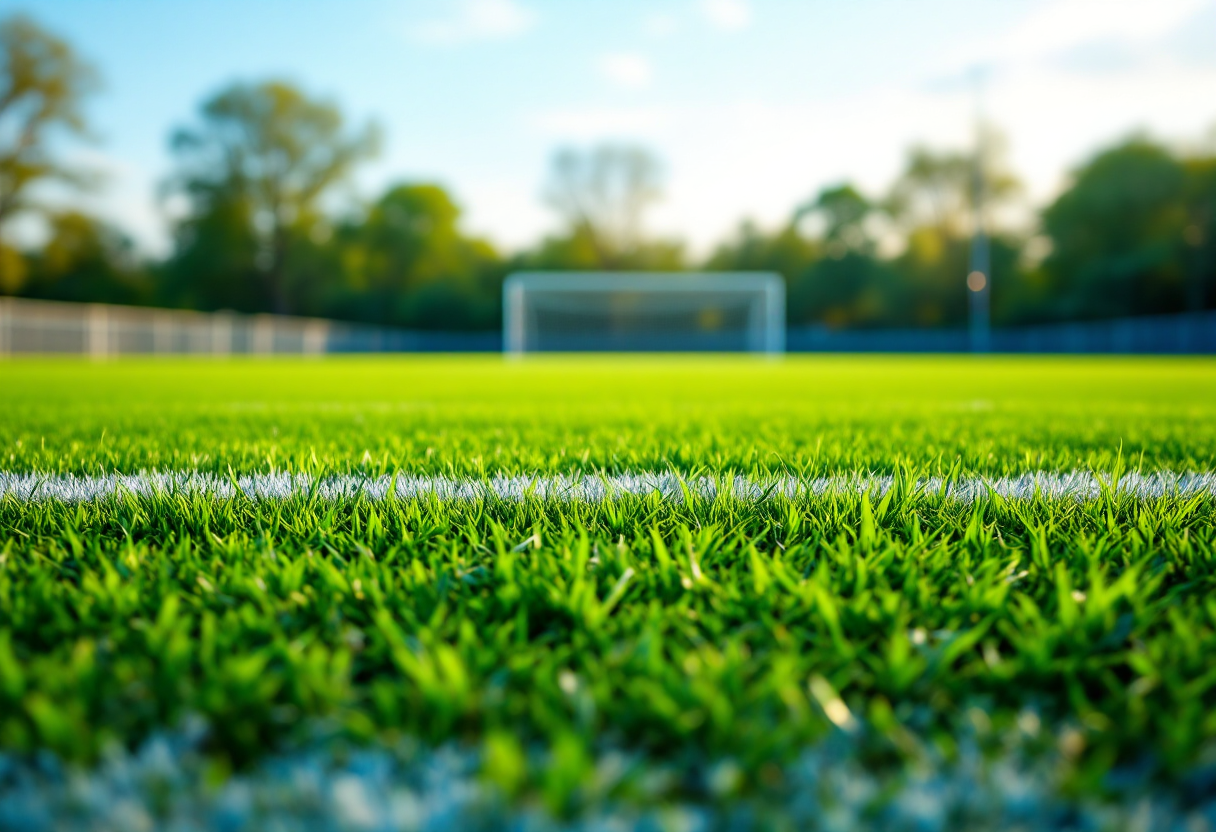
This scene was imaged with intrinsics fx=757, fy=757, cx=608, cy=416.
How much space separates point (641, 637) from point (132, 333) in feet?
91.8

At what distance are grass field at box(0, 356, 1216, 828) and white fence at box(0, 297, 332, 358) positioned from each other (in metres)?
23.4

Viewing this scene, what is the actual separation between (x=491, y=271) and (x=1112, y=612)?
4697 centimetres

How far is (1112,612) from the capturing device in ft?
2.99

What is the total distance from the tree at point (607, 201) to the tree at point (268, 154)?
10212 millimetres

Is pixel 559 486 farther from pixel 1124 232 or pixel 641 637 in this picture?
pixel 1124 232

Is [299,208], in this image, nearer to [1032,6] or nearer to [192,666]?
[1032,6]

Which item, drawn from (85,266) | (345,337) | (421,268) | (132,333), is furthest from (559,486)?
(421,268)

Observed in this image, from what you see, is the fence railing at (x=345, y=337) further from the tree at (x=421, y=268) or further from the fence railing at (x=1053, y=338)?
the tree at (x=421, y=268)

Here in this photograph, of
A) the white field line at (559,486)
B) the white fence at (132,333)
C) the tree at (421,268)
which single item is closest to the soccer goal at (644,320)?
the white fence at (132,333)

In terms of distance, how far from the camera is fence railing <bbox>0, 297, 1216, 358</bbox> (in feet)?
70.1

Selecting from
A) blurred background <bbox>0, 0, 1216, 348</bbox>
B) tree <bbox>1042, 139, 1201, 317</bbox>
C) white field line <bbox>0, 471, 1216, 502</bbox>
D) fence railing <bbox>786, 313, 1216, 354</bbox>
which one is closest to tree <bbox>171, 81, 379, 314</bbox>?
blurred background <bbox>0, 0, 1216, 348</bbox>

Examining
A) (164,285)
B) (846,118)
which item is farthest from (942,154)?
(164,285)

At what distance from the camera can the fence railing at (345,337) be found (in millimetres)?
21359

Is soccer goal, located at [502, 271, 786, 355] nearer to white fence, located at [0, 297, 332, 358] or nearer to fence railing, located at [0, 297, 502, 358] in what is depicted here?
fence railing, located at [0, 297, 502, 358]
